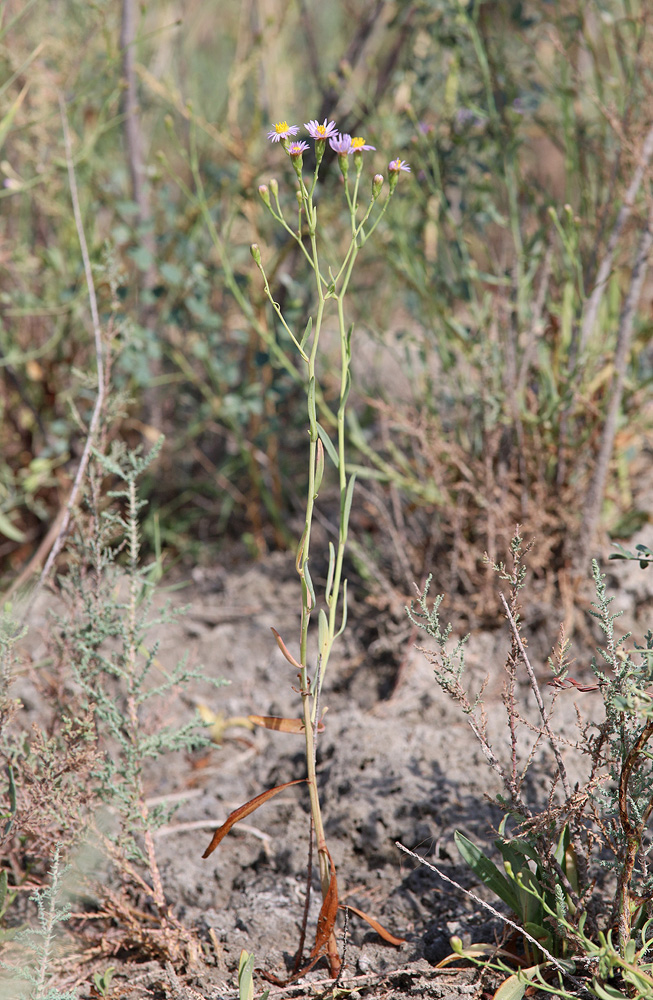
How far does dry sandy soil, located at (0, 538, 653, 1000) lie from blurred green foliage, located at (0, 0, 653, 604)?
26cm

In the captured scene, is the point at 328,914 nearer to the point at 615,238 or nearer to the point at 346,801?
the point at 346,801

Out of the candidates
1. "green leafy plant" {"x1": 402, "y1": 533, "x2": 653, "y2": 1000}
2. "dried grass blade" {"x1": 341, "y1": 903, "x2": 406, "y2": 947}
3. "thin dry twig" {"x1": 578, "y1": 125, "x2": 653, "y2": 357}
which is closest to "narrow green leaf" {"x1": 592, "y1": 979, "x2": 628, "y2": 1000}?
"green leafy plant" {"x1": 402, "y1": 533, "x2": 653, "y2": 1000}

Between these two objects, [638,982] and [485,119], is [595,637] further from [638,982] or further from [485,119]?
[485,119]

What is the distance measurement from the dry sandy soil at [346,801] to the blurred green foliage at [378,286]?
26cm

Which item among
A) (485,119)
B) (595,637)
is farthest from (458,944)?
(485,119)

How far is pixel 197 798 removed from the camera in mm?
1676

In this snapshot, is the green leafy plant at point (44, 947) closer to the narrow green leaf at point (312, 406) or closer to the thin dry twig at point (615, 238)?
the narrow green leaf at point (312, 406)

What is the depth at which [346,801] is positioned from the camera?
1513 mm

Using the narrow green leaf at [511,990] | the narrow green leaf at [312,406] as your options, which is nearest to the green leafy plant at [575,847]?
the narrow green leaf at [511,990]

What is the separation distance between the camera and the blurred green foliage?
184cm

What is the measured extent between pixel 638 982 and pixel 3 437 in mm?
2058

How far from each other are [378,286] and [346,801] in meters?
1.79

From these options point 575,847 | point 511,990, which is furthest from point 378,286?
point 511,990

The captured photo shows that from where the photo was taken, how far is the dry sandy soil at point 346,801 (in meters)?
1.25
